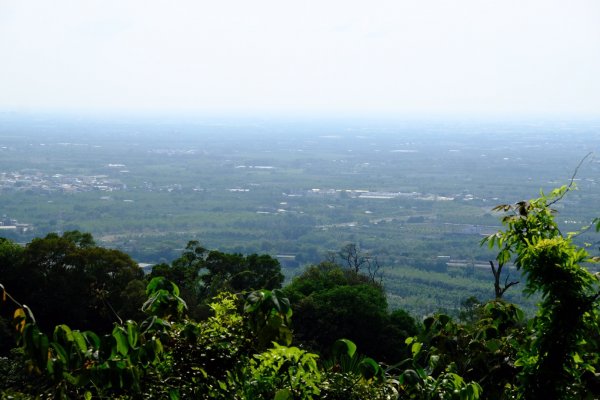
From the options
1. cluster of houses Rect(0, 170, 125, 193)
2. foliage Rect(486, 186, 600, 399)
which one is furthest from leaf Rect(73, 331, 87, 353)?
cluster of houses Rect(0, 170, 125, 193)

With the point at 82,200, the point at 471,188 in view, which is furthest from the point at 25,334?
the point at 471,188

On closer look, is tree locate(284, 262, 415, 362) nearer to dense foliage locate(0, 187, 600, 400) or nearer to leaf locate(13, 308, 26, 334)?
dense foliage locate(0, 187, 600, 400)

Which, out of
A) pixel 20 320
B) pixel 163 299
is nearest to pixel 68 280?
pixel 163 299

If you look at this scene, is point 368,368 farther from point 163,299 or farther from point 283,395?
point 163,299

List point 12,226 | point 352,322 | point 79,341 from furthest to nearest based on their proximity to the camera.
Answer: point 12,226, point 352,322, point 79,341

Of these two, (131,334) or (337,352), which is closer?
(131,334)

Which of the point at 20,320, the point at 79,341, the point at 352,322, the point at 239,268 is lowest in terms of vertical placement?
the point at 352,322

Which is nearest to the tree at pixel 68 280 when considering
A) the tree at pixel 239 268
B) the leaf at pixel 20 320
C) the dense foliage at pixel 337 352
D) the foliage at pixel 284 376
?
the tree at pixel 239 268

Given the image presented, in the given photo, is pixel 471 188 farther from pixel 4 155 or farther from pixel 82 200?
pixel 4 155

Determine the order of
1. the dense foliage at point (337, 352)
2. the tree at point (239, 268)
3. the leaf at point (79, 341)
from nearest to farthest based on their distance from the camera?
the leaf at point (79, 341)
the dense foliage at point (337, 352)
the tree at point (239, 268)

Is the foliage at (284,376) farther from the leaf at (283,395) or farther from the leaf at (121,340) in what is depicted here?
the leaf at (121,340)

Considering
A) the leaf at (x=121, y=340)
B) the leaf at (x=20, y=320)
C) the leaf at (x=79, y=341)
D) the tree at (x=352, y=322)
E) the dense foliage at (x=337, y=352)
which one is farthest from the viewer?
the tree at (x=352, y=322)

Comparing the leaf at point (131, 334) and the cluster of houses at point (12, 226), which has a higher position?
the leaf at point (131, 334)
